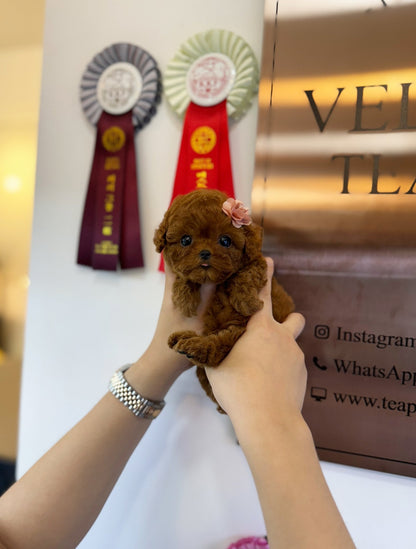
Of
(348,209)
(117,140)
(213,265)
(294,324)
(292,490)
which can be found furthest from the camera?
(117,140)

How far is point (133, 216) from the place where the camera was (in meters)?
0.89

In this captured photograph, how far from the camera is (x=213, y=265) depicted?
1.66ft

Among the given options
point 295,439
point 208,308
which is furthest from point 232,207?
point 295,439

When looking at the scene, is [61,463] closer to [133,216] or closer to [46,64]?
[133,216]

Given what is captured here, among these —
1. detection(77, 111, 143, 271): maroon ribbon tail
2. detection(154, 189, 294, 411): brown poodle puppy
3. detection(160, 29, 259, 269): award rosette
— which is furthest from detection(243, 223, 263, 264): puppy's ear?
detection(77, 111, 143, 271): maroon ribbon tail

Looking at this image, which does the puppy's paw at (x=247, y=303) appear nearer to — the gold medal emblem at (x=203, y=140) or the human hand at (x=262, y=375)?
the human hand at (x=262, y=375)

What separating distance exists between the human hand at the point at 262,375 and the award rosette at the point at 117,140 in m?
0.43

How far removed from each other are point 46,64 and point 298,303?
2.88ft

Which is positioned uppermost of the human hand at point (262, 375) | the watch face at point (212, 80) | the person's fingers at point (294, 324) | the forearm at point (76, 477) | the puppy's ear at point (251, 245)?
the watch face at point (212, 80)

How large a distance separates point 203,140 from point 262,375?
1.79 feet

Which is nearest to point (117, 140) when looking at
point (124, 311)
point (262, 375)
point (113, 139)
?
point (113, 139)

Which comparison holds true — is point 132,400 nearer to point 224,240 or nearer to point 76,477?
point 76,477

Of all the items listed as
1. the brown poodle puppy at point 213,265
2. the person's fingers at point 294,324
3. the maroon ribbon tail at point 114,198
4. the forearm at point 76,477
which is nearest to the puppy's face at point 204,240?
the brown poodle puppy at point 213,265

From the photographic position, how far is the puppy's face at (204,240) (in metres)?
0.51
